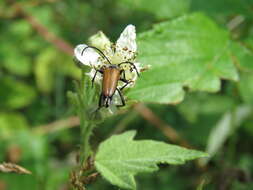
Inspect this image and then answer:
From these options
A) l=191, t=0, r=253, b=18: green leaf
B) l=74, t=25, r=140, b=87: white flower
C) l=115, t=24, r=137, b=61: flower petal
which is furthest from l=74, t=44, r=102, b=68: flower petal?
l=191, t=0, r=253, b=18: green leaf

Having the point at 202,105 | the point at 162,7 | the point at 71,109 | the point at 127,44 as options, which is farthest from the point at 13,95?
the point at 127,44

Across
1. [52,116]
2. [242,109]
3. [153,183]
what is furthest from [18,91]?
[242,109]

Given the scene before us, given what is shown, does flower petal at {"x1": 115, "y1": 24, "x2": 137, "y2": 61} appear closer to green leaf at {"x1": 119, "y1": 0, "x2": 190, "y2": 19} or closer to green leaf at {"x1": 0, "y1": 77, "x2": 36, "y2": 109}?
green leaf at {"x1": 119, "y1": 0, "x2": 190, "y2": 19}

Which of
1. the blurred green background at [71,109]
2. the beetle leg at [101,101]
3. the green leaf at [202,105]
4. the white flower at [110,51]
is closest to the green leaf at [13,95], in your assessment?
the blurred green background at [71,109]

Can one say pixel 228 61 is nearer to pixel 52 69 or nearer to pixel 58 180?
pixel 58 180

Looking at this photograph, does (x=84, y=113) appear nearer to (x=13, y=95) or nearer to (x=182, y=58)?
(x=182, y=58)

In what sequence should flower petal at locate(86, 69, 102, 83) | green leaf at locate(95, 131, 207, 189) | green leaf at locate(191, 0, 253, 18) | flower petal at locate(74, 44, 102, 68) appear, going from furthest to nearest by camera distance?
green leaf at locate(191, 0, 253, 18), flower petal at locate(74, 44, 102, 68), flower petal at locate(86, 69, 102, 83), green leaf at locate(95, 131, 207, 189)
